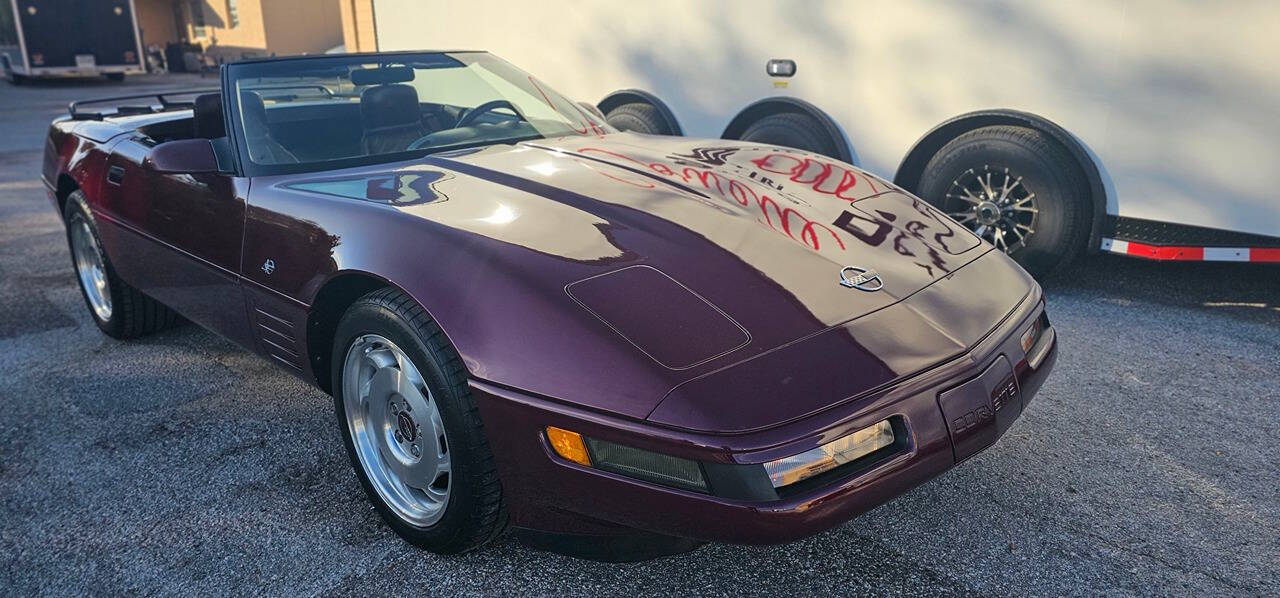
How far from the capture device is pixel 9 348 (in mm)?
3896

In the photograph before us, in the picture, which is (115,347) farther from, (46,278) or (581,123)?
(581,123)

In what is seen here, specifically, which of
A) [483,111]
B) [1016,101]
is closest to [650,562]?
[483,111]

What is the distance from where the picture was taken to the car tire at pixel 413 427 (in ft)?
6.53

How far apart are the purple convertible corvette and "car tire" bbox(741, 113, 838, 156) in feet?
6.54

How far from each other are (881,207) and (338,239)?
1615mm

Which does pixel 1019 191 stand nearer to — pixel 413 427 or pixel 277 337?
pixel 413 427

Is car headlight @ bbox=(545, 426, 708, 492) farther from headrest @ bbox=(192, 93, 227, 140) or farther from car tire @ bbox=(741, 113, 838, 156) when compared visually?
car tire @ bbox=(741, 113, 838, 156)

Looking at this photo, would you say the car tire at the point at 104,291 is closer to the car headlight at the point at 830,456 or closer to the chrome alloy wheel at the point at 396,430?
the chrome alloy wheel at the point at 396,430

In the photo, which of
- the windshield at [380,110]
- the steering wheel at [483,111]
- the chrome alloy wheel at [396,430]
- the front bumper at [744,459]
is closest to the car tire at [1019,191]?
the windshield at [380,110]

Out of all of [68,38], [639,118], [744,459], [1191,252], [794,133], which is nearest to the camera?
[744,459]

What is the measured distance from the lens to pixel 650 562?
7.27 ft

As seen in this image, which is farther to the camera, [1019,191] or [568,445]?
[1019,191]

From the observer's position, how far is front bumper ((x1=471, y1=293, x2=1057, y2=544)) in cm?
170

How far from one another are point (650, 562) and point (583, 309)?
740 millimetres
